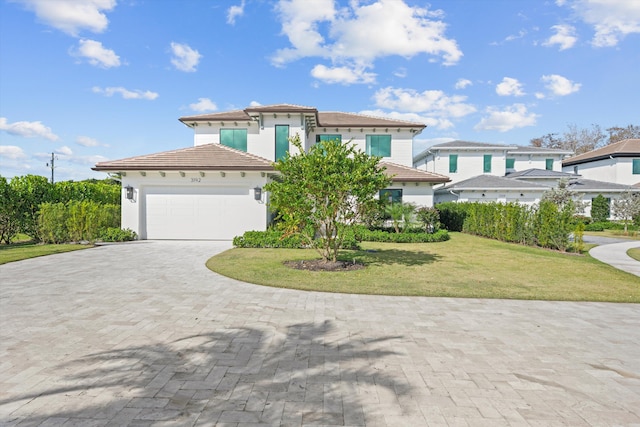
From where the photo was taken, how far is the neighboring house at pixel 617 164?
98.8 feet

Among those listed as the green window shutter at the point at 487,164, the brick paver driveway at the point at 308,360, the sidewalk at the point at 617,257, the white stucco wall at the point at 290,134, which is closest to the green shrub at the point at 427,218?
the white stucco wall at the point at 290,134

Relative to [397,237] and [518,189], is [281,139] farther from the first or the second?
[518,189]

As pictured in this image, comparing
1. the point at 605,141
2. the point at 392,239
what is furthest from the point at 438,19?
the point at 605,141

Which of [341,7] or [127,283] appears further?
[341,7]

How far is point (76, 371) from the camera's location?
362 centimetres

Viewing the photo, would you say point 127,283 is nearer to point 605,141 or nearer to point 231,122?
point 231,122

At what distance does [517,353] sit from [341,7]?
590 inches

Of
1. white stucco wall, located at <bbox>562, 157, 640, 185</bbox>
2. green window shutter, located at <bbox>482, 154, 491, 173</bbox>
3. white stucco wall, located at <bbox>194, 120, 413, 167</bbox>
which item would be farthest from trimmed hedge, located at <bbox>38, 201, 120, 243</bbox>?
white stucco wall, located at <bbox>562, 157, 640, 185</bbox>

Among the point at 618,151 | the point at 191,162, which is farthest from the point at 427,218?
the point at 618,151

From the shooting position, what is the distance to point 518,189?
2395cm

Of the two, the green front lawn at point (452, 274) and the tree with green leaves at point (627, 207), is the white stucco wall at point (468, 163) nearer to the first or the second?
the tree with green leaves at point (627, 207)

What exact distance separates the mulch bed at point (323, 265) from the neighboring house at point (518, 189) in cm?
1741

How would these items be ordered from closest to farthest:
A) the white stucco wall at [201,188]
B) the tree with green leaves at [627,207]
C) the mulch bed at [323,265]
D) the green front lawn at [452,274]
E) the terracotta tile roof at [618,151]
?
1. the green front lawn at [452,274]
2. the mulch bed at [323,265]
3. the white stucco wall at [201,188]
4. the tree with green leaves at [627,207]
5. the terracotta tile roof at [618,151]

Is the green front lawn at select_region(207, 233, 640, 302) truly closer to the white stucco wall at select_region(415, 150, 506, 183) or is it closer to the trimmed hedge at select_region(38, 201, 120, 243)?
the trimmed hedge at select_region(38, 201, 120, 243)
